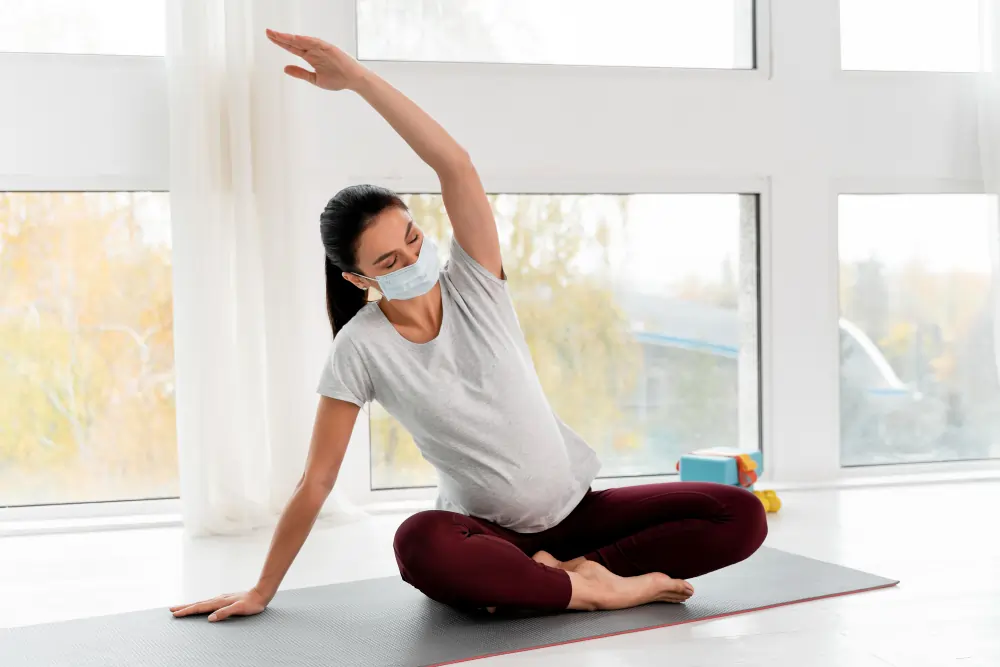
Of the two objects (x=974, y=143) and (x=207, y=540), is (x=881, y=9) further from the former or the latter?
(x=207, y=540)

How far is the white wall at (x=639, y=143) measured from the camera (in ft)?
11.1

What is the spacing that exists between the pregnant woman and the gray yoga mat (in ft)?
0.17

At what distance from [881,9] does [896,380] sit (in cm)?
144

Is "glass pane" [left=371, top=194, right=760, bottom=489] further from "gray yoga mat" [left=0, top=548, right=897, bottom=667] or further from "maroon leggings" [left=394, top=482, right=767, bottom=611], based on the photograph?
"maroon leggings" [left=394, top=482, right=767, bottom=611]

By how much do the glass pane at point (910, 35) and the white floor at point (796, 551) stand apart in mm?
1636

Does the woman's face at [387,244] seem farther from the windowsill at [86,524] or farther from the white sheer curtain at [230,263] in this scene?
the windowsill at [86,524]

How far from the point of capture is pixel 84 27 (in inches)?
137

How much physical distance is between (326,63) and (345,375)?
0.58 meters

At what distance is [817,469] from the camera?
3.93 meters

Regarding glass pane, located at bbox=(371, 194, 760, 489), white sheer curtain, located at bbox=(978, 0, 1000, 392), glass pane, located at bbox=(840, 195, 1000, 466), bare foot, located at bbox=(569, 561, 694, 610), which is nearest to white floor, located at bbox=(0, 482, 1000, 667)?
bare foot, located at bbox=(569, 561, 694, 610)

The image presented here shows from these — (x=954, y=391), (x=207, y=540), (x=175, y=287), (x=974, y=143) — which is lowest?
(x=207, y=540)

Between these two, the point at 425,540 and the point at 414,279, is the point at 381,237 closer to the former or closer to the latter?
the point at 414,279

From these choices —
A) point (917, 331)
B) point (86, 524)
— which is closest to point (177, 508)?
point (86, 524)

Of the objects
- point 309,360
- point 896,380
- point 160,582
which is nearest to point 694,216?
point 896,380
